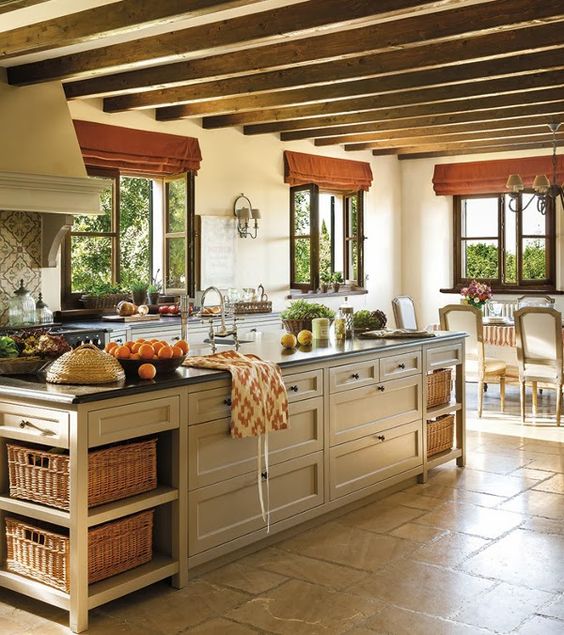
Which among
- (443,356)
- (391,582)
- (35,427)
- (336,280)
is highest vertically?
(336,280)

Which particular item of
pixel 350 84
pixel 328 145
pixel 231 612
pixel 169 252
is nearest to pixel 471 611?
pixel 231 612

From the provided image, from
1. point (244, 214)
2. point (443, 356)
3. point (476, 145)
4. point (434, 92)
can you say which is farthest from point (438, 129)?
point (443, 356)

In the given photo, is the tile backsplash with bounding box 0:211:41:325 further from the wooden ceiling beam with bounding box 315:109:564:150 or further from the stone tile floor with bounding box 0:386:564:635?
the wooden ceiling beam with bounding box 315:109:564:150

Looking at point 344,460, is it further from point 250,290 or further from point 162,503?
point 250,290

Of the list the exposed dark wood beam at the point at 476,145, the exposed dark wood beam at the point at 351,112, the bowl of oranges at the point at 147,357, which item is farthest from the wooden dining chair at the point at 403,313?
the bowl of oranges at the point at 147,357

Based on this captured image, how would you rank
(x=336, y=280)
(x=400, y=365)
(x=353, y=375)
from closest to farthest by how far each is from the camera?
(x=353, y=375) < (x=400, y=365) < (x=336, y=280)

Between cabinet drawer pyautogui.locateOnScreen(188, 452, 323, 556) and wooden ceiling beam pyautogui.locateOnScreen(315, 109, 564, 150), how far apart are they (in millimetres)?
4518

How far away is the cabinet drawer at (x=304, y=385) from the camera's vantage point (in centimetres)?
420

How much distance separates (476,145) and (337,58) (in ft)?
15.7

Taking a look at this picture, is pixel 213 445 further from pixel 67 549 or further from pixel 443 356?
pixel 443 356

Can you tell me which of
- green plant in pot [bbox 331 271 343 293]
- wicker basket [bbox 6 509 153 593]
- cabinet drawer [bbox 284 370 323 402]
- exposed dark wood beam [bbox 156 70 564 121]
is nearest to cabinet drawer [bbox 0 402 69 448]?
wicker basket [bbox 6 509 153 593]

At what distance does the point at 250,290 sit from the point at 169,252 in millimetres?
960

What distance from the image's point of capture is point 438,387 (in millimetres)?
5582

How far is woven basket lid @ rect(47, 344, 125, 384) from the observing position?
340cm
